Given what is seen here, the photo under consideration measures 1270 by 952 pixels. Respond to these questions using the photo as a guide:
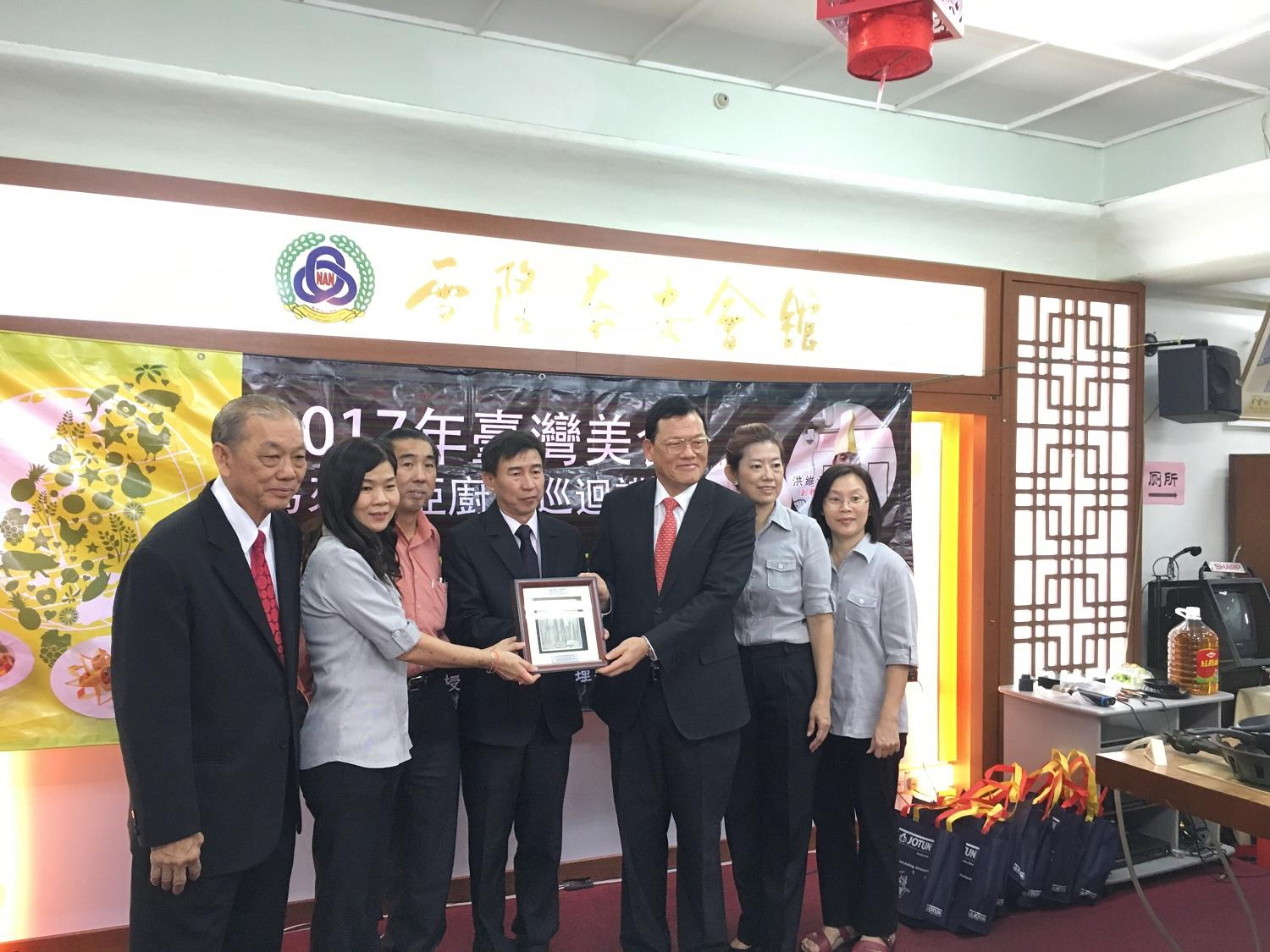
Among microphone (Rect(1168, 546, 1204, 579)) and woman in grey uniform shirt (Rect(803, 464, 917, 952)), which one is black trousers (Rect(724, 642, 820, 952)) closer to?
woman in grey uniform shirt (Rect(803, 464, 917, 952))

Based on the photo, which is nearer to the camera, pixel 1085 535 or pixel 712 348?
pixel 712 348

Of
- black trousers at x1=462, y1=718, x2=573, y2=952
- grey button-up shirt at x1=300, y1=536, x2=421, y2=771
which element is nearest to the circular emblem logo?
grey button-up shirt at x1=300, y1=536, x2=421, y2=771

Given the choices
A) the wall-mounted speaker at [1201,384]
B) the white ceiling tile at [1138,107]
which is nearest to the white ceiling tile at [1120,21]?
the white ceiling tile at [1138,107]

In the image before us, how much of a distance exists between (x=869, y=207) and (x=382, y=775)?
3046 millimetres

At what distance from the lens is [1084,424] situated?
469cm

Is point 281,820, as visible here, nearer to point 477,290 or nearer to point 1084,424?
point 477,290

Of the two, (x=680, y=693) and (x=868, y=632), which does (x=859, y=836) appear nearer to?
(x=868, y=632)

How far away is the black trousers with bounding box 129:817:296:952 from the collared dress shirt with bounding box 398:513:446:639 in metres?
0.72

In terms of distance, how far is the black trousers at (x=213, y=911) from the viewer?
6.44ft

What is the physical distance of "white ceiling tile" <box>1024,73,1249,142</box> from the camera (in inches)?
161

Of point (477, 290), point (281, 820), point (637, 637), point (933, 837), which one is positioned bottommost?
point (933, 837)

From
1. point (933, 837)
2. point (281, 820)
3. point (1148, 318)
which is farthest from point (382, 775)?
point (1148, 318)

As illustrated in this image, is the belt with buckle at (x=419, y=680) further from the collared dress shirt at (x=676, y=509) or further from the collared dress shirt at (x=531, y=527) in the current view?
the collared dress shirt at (x=676, y=509)

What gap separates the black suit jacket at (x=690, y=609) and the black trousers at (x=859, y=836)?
48 centimetres
